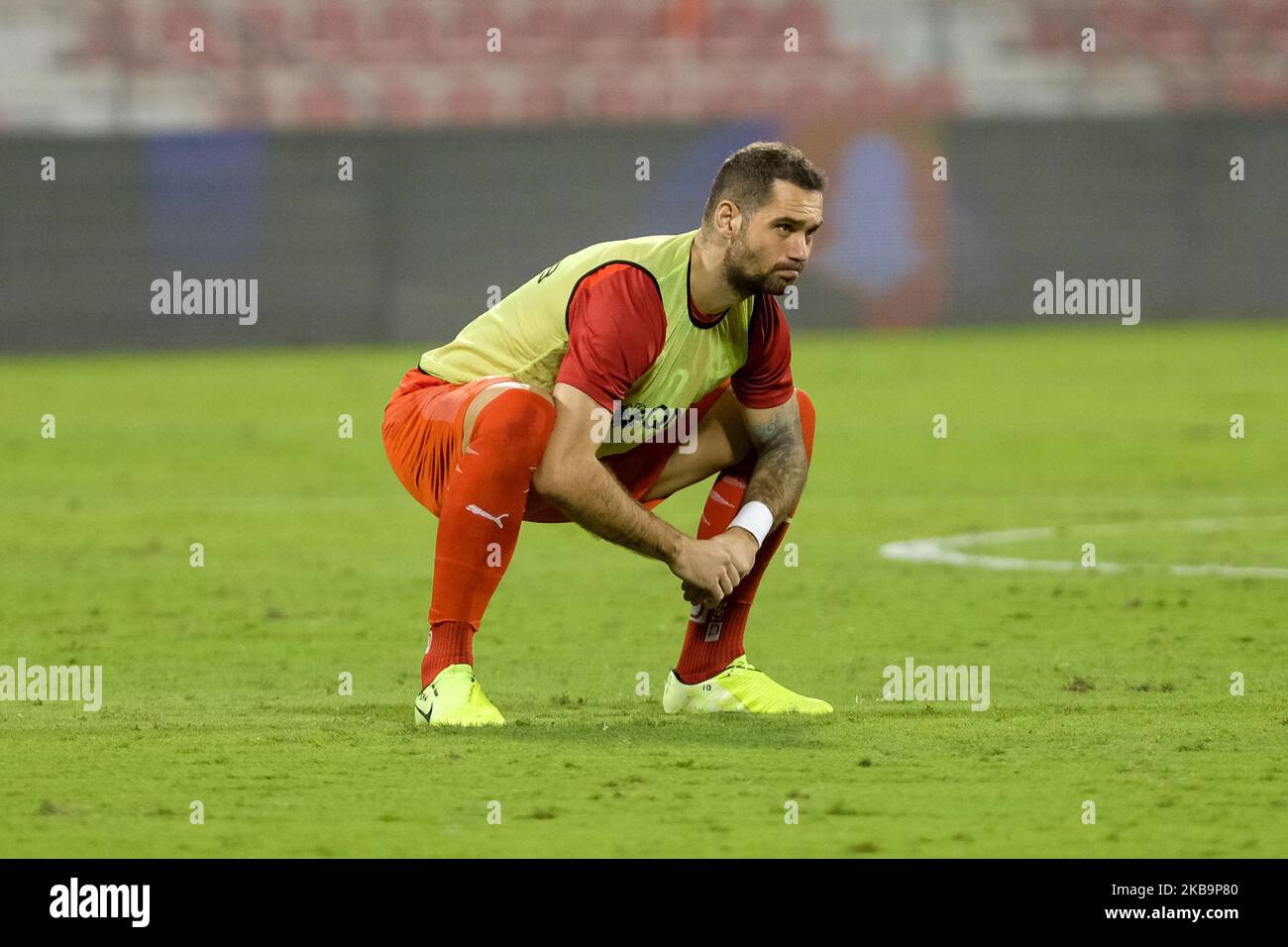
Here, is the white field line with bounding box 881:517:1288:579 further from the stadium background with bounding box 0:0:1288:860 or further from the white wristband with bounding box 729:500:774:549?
the white wristband with bounding box 729:500:774:549

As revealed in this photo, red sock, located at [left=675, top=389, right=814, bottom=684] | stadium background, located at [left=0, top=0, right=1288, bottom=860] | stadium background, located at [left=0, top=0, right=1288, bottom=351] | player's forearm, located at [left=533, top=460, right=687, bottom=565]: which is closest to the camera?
stadium background, located at [left=0, top=0, right=1288, bottom=860]

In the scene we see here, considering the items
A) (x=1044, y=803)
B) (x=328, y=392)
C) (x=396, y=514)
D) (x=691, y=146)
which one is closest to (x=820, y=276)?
(x=691, y=146)

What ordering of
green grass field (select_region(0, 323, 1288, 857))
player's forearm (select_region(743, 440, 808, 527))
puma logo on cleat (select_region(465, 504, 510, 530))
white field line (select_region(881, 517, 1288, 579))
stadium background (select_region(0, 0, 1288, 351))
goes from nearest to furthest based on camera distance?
green grass field (select_region(0, 323, 1288, 857)) < puma logo on cleat (select_region(465, 504, 510, 530)) < player's forearm (select_region(743, 440, 808, 527)) < white field line (select_region(881, 517, 1288, 579)) < stadium background (select_region(0, 0, 1288, 351))

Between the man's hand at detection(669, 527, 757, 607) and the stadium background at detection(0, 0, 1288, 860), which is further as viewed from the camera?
the man's hand at detection(669, 527, 757, 607)

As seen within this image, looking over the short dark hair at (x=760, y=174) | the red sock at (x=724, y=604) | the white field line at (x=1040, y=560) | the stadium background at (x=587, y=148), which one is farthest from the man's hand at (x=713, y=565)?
the stadium background at (x=587, y=148)

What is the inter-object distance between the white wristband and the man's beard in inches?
24.8

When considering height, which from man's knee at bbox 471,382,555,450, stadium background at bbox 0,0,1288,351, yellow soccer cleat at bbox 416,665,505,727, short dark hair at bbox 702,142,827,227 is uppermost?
stadium background at bbox 0,0,1288,351

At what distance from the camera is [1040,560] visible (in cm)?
886

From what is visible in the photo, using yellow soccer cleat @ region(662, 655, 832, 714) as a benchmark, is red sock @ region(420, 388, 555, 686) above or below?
above

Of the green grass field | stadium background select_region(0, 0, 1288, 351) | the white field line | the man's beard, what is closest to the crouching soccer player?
the man's beard

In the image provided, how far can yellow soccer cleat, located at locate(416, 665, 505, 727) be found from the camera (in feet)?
17.4

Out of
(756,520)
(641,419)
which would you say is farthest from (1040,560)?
(641,419)

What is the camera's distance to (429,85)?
84.1 feet

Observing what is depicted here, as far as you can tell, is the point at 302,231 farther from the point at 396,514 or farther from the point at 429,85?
the point at 396,514
